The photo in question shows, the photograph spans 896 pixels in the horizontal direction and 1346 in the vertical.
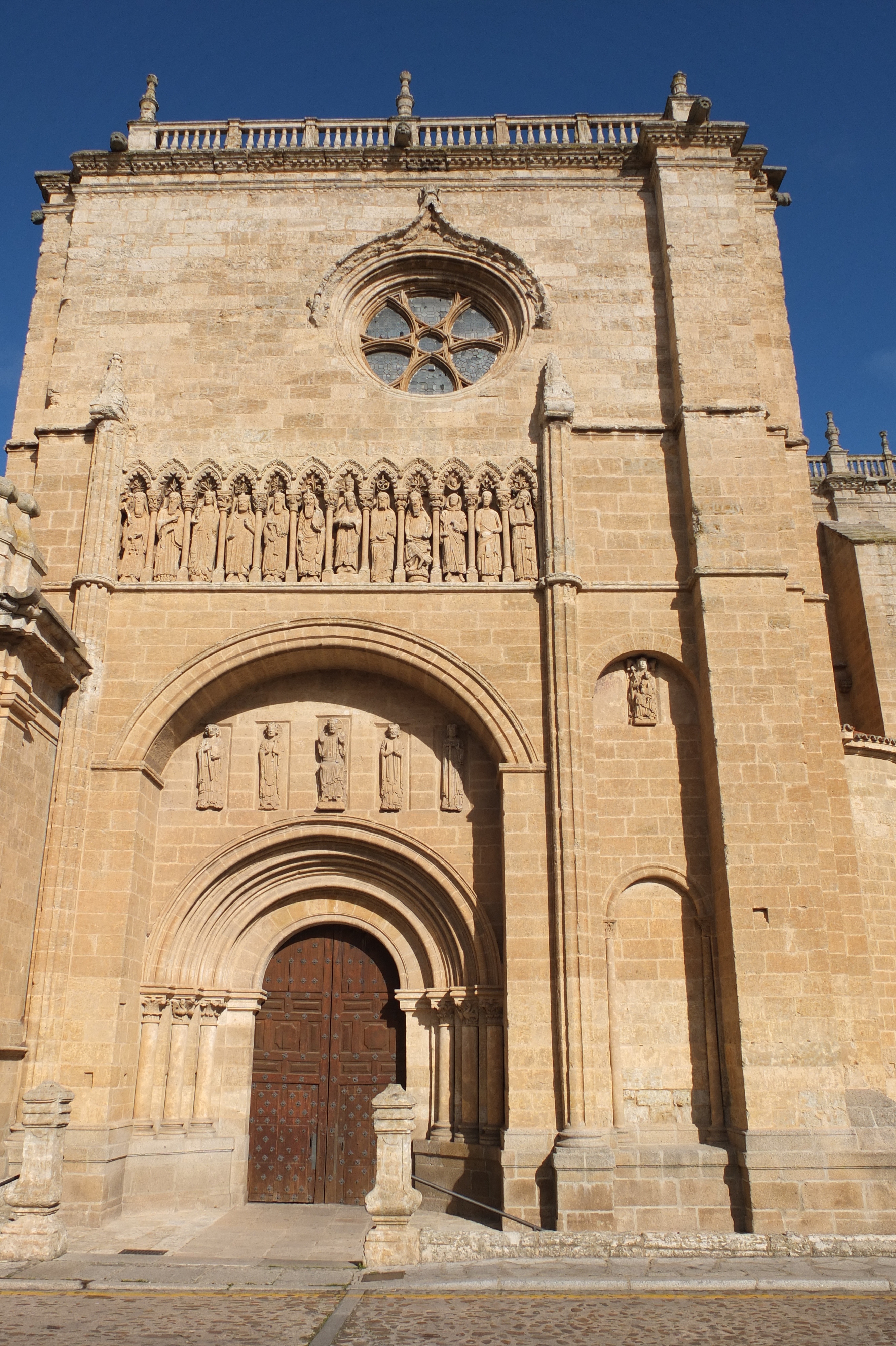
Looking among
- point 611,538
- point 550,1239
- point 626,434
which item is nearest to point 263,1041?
point 550,1239

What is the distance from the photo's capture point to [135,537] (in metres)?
11.3

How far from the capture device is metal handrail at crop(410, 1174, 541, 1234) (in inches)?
337

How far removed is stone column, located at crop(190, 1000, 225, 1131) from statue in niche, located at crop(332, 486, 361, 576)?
4.62 metres

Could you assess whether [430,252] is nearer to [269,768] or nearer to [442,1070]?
[269,768]

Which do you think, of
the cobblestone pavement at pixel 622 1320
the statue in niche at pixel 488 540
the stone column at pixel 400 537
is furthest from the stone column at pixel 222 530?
the cobblestone pavement at pixel 622 1320

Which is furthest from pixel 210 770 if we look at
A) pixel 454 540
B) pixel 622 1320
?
pixel 622 1320

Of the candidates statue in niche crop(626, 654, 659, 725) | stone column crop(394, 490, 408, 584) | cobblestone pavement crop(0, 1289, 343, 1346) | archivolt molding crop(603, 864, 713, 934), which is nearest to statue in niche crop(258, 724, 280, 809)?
stone column crop(394, 490, 408, 584)

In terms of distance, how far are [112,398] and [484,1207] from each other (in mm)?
8747

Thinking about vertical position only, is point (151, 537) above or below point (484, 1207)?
above

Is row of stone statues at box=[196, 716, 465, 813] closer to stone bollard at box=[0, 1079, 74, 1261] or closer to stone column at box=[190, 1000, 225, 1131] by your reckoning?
stone column at box=[190, 1000, 225, 1131]

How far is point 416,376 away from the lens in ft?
41.8

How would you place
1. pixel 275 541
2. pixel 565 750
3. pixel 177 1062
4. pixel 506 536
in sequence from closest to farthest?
1. pixel 565 750
2. pixel 177 1062
3. pixel 506 536
4. pixel 275 541

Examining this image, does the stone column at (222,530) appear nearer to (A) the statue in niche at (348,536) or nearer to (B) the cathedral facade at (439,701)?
(B) the cathedral facade at (439,701)

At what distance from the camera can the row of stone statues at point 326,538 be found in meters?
11.1
